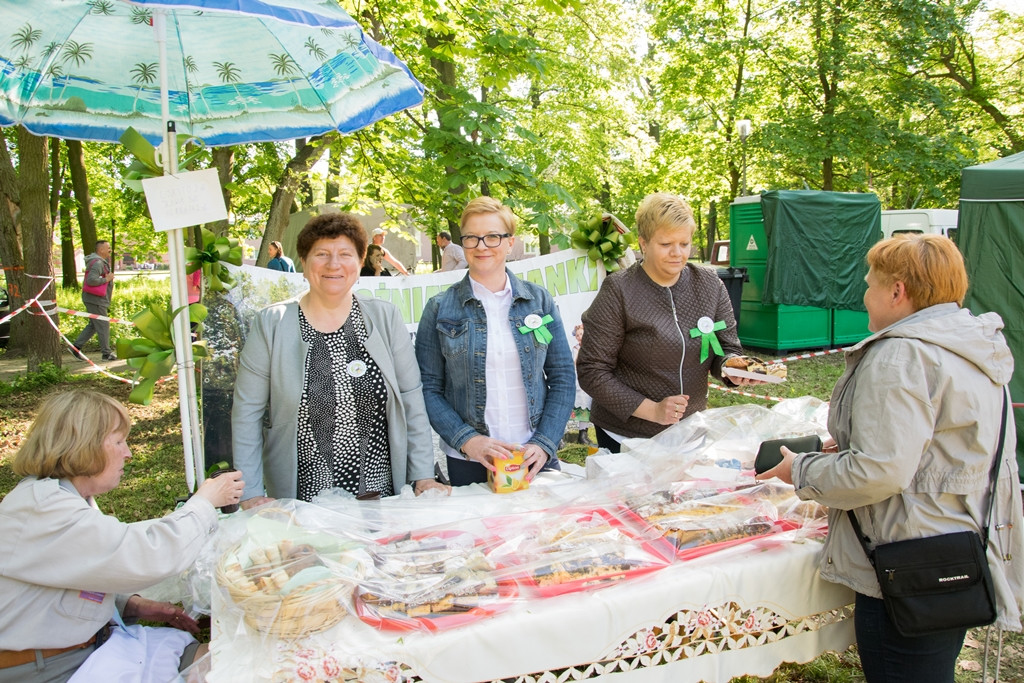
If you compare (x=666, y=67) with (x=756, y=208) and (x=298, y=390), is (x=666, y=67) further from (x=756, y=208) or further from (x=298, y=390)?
(x=298, y=390)

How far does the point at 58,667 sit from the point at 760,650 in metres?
1.79

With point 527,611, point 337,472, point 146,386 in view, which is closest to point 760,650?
point 527,611

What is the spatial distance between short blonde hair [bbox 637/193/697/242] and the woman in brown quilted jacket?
0.4 inches

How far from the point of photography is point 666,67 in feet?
60.9

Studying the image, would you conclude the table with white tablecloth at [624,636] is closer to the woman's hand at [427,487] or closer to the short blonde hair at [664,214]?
the woman's hand at [427,487]

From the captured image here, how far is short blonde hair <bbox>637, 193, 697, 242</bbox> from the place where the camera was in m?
2.59

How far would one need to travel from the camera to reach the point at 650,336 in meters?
2.77

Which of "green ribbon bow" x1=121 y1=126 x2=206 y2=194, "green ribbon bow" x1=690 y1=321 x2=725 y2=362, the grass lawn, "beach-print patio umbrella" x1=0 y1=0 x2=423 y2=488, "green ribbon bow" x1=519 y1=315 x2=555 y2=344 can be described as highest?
"beach-print patio umbrella" x1=0 y1=0 x2=423 y2=488

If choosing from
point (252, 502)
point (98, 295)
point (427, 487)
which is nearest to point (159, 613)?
point (252, 502)

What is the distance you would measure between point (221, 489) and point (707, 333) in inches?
73.9

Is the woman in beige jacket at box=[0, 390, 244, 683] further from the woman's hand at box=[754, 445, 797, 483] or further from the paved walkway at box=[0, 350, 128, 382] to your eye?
the paved walkway at box=[0, 350, 128, 382]

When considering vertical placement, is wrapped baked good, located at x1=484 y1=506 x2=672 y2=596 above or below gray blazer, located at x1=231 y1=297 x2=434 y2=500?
below

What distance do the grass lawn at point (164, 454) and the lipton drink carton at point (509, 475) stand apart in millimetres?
Answer: 1239

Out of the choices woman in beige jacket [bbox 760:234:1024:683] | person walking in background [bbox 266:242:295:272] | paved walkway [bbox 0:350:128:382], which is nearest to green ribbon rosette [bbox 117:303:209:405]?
woman in beige jacket [bbox 760:234:1024:683]
